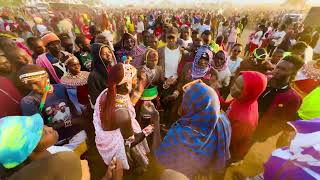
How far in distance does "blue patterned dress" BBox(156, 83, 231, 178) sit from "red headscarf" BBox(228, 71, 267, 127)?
0.87 feet

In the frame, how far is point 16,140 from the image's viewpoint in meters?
1.46

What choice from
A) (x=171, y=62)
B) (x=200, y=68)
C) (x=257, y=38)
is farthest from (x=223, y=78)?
(x=257, y=38)

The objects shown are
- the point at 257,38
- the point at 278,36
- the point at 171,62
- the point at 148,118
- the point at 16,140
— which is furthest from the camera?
the point at 257,38

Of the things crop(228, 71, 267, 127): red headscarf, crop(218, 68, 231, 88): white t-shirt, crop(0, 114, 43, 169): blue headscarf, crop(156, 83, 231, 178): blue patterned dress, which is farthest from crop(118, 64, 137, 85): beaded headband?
crop(218, 68, 231, 88): white t-shirt

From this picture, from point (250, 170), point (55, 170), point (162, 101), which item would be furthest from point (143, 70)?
point (250, 170)

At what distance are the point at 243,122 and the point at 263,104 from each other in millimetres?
967

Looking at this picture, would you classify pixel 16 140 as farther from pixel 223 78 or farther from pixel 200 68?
pixel 223 78

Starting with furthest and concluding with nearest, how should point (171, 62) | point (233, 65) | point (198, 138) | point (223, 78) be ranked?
point (233, 65), point (171, 62), point (223, 78), point (198, 138)

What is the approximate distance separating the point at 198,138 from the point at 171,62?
8.47 feet

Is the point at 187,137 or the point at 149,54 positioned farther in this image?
the point at 149,54

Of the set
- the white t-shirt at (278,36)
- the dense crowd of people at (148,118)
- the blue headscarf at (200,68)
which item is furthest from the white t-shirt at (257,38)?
the blue headscarf at (200,68)

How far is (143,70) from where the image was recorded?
359 centimetres

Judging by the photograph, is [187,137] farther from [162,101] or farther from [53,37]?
[53,37]

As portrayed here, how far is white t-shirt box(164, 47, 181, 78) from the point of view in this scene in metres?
4.57
